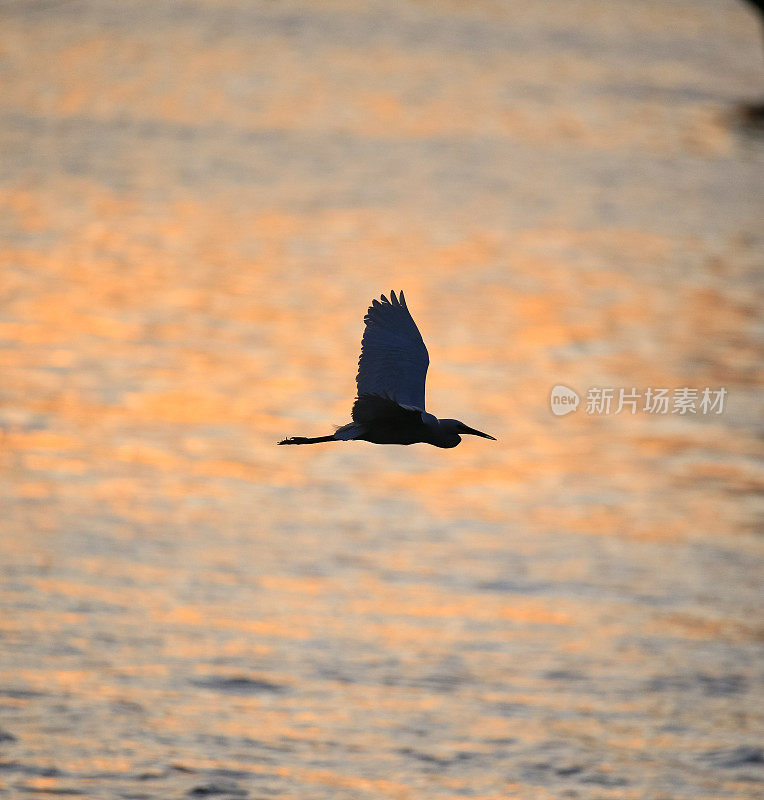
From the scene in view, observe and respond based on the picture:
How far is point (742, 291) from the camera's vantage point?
1259 inches

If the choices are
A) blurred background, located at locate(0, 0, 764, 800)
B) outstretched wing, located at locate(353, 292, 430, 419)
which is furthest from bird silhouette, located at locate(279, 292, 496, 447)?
blurred background, located at locate(0, 0, 764, 800)

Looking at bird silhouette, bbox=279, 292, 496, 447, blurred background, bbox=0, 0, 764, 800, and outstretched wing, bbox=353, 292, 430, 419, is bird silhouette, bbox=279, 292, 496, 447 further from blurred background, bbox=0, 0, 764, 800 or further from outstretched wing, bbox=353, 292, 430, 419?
blurred background, bbox=0, 0, 764, 800

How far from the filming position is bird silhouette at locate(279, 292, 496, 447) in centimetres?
962

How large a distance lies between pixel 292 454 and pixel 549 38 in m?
36.0

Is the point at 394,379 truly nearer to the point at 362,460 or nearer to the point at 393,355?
the point at 393,355

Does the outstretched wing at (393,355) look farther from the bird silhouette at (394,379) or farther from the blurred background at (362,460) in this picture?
the blurred background at (362,460)

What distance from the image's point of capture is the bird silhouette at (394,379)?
31.6ft

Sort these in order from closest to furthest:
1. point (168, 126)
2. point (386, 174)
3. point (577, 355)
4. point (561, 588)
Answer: point (561, 588)
point (577, 355)
point (386, 174)
point (168, 126)

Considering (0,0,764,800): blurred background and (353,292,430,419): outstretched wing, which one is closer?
(353,292,430,419): outstretched wing

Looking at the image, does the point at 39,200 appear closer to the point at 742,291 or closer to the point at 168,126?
the point at 168,126

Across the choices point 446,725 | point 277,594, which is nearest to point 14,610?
point 277,594

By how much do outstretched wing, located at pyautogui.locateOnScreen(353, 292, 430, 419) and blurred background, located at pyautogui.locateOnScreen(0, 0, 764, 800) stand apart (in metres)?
7.03

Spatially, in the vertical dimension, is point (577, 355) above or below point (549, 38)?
below

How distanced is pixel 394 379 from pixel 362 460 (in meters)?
14.2
